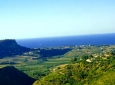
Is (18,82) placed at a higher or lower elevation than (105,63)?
lower

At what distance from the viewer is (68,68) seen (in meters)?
148

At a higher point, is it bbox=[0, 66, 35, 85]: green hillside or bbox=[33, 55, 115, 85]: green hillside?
bbox=[33, 55, 115, 85]: green hillside

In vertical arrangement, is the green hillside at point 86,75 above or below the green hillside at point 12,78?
above

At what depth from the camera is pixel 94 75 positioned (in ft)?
422

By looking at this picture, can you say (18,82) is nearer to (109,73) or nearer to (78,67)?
(78,67)

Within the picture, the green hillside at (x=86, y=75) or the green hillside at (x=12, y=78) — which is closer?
the green hillside at (x=86, y=75)

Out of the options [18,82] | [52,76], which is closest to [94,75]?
[52,76]

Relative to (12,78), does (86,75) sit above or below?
above

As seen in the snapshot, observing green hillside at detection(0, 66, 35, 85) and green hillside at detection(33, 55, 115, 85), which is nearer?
green hillside at detection(33, 55, 115, 85)

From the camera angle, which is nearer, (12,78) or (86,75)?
(86,75)

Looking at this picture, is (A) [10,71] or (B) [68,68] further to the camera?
(A) [10,71]

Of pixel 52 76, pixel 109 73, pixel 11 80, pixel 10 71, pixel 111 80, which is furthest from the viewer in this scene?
pixel 10 71

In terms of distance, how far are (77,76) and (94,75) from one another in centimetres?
973

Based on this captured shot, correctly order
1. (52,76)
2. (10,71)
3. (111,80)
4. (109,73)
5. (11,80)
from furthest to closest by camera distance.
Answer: (10,71) → (11,80) → (52,76) → (109,73) → (111,80)
